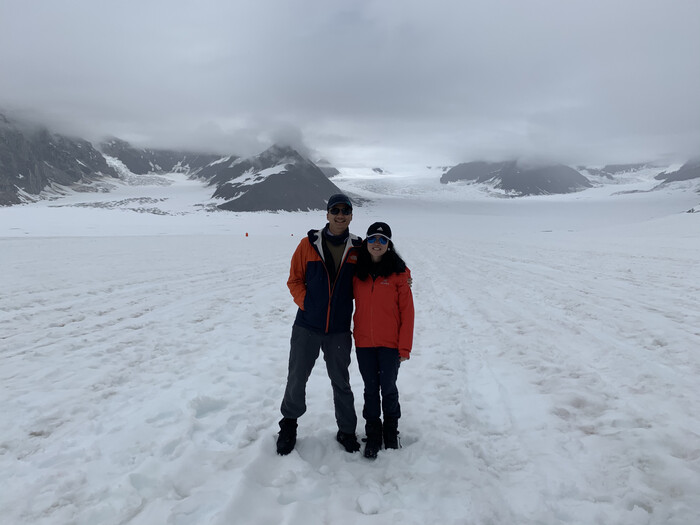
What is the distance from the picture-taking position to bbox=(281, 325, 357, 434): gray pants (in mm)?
3896

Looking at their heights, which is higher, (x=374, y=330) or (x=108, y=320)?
(x=374, y=330)

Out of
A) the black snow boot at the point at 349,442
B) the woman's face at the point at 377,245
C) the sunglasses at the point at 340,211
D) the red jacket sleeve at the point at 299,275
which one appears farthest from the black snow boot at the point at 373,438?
the sunglasses at the point at 340,211

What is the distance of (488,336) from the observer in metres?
7.36

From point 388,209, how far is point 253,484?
157m

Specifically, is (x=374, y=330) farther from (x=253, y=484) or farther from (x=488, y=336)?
(x=488, y=336)

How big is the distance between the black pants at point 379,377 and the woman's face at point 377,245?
3.10 ft

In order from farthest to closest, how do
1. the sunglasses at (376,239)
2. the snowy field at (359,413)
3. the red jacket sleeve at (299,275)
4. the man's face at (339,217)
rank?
the red jacket sleeve at (299,275) → the man's face at (339,217) → the sunglasses at (376,239) → the snowy field at (359,413)

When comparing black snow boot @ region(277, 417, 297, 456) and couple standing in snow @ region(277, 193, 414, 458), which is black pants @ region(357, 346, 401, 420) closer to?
couple standing in snow @ region(277, 193, 414, 458)

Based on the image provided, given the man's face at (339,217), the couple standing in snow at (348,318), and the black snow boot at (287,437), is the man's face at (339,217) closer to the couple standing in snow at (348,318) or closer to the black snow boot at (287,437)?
the couple standing in snow at (348,318)

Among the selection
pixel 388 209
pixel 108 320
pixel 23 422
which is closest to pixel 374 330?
pixel 23 422

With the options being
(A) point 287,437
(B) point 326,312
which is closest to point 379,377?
(B) point 326,312

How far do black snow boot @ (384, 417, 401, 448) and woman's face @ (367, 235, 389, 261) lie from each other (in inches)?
66.3

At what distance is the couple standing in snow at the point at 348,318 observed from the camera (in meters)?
3.81

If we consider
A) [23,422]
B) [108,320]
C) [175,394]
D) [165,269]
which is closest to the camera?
[23,422]
